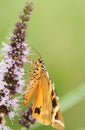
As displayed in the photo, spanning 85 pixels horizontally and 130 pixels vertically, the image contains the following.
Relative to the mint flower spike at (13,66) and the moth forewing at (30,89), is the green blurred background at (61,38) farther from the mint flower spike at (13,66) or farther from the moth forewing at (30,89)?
the mint flower spike at (13,66)

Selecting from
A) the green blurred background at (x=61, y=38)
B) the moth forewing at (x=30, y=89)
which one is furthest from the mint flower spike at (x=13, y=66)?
the green blurred background at (x=61, y=38)

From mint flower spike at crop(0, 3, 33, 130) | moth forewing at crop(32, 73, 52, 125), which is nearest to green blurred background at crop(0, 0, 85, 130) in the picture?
moth forewing at crop(32, 73, 52, 125)

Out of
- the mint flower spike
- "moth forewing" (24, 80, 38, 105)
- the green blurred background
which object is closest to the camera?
the mint flower spike

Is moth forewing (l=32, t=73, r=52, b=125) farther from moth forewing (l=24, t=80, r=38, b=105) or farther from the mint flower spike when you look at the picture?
the mint flower spike

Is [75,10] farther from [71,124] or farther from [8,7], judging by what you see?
[71,124]

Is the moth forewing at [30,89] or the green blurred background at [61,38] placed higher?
the green blurred background at [61,38]

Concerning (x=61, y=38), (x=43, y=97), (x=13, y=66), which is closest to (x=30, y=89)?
(x=43, y=97)
